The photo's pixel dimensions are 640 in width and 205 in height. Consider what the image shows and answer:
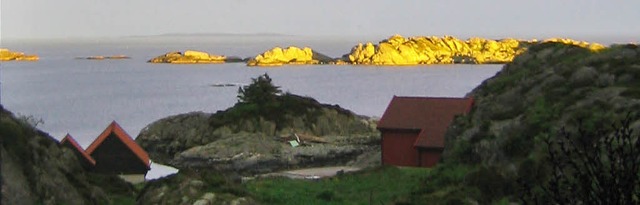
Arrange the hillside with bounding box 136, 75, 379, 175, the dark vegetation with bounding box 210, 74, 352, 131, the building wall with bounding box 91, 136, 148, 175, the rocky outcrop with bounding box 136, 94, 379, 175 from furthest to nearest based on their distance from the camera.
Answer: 1. the dark vegetation with bounding box 210, 74, 352, 131
2. the hillside with bounding box 136, 75, 379, 175
3. the rocky outcrop with bounding box 136, 94, 379, 175
4. the building wall with bounding box 91, 136, 148, 175

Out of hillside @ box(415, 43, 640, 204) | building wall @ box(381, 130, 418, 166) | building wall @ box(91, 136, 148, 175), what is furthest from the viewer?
building wall @ box(381, 130, 418, 166)

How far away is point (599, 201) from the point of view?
670 centimetres

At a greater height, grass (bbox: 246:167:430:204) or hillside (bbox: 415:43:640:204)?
hillside (bbox: 415:43:640:204)

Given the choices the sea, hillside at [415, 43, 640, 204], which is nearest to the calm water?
the sea

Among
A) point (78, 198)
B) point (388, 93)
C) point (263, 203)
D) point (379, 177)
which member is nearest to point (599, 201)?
point (263, 203)

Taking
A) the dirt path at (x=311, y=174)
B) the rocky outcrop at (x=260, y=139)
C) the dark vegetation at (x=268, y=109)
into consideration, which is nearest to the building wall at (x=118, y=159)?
the dirt path at (x=311, y=174)

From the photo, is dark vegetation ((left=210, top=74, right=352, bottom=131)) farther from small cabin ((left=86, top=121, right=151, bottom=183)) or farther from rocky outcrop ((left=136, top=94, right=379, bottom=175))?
small cabin ((left=86, top=121, right=151, bottom=183))

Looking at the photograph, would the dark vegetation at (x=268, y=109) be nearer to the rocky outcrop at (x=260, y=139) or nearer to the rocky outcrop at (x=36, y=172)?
the rocky outcrop at (x=260, y=139)

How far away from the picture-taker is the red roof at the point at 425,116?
121 feet

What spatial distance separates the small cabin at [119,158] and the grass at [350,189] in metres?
11.0

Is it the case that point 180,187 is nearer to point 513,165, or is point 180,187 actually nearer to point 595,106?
point 513,165

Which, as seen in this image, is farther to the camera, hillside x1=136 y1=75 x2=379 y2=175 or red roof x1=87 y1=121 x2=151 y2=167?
hillside x1=136 y1=75 x2=379 y2=175

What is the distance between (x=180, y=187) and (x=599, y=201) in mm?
15048

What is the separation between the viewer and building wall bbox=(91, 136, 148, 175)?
117 feet
